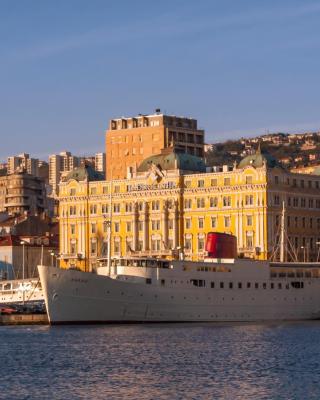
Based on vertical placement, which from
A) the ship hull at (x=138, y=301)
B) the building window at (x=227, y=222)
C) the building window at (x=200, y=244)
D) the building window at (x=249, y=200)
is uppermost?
the building window at (x=249, y=200)

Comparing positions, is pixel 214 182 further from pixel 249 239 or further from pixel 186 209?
pixel 249 239

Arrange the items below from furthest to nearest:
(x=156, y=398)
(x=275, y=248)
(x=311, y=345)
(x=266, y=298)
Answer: (x=275, y=248)
(x=266, y=298)
(x=311, y=345)
(x=156, y=398)

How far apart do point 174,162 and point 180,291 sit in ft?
171

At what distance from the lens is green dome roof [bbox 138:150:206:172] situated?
179000 mm

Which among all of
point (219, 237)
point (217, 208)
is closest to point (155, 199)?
point (217, 208)

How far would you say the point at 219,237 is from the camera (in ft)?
445

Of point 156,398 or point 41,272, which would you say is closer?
point 156,398

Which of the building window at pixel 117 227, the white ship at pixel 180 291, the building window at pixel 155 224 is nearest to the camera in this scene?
the white ship at pixel 180 291

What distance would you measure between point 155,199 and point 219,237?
43153 mm

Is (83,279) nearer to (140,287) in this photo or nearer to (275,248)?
(140,287)

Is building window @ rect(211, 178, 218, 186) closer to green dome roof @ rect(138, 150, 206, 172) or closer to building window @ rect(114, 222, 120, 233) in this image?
green dome roof @ rect(138, 150, 206, 172)

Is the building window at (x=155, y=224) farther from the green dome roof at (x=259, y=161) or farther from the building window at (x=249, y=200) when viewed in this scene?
the building window at (x=249, y=200)

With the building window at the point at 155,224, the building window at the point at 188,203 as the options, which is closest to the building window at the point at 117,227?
the building window at the point at 155,224

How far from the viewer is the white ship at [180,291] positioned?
125 m
